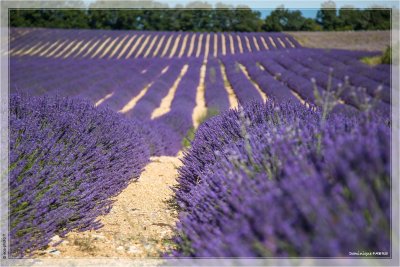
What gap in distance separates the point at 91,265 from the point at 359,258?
147cm

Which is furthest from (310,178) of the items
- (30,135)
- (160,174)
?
(160,174)

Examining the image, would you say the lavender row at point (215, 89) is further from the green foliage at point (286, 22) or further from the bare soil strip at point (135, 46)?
the green foliage at point (286, 22)

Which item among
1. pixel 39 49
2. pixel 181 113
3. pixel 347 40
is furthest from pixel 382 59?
Result: pixel 39 49

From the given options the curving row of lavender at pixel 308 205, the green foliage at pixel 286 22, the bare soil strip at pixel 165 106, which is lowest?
the bare soil strip at pixel 165 106

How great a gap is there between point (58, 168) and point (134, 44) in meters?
31.3

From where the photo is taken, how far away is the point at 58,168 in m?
2.83

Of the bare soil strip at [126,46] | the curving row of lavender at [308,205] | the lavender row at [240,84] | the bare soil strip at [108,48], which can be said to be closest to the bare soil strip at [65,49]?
the bare soil strip at [108,48]

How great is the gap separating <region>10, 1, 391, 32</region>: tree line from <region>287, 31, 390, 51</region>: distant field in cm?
1010

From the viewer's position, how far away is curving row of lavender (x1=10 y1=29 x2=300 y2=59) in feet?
97.3

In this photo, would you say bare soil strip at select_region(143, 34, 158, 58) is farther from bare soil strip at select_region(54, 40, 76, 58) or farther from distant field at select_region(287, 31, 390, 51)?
distant field at select_region(287, 31, 390, 51)

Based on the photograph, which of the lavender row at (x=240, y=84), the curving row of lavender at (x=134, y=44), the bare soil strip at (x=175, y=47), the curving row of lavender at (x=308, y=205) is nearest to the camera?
the curving row of lavender at (x=308, y=205)

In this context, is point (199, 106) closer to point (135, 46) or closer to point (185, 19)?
point (135, 46)

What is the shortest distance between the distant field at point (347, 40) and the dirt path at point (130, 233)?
27663 millimetres

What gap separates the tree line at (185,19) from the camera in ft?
140
